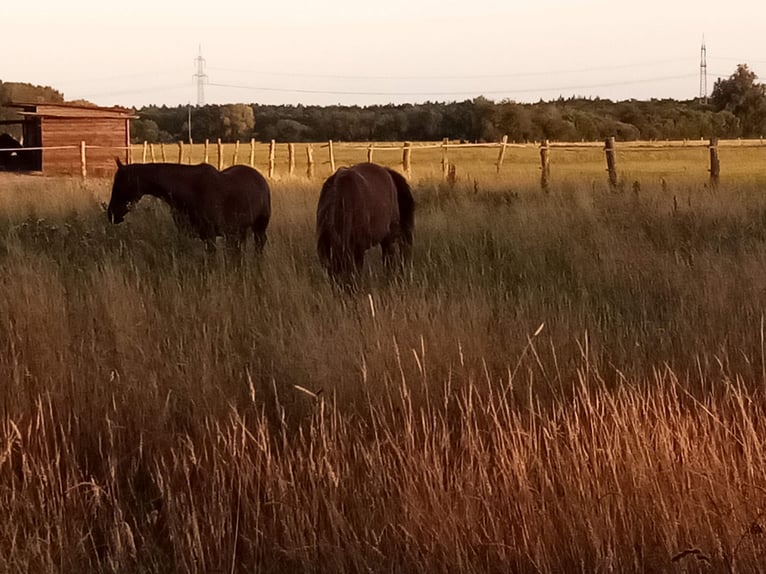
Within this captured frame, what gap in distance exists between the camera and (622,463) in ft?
9.66

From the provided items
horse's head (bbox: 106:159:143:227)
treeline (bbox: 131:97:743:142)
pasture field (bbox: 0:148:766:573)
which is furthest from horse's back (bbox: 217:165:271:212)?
treeline (bbox: 131:97:743:142)

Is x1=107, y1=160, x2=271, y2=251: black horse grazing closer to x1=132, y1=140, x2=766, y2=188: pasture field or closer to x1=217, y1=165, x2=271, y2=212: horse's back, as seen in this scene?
x1=217, y1=165, x2=271, y2=212: horse's back

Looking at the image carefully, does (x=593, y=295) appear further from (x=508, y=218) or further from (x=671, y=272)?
(x=508, y=218)

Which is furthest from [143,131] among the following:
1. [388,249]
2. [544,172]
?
[388,249]

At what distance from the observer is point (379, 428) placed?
3387 millimetres

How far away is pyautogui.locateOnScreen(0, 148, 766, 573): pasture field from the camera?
8.68ft

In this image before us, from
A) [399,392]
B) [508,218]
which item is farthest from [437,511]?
[508,218]

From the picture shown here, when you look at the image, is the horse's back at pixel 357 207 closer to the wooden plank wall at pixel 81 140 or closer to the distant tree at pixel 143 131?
the wooden plank wall at pixel 81 140

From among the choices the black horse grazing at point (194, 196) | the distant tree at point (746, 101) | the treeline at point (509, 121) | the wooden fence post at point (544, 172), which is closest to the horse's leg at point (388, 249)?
the black horse grazing at point (194, 196)

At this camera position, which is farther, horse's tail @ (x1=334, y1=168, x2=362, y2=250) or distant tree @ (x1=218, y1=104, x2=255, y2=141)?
distant tree @ (x1=218, y1=104, x2=255, y2=141)

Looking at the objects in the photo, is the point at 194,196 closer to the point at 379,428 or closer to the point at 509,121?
the point at 379,428

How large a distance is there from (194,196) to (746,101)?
68773 mm

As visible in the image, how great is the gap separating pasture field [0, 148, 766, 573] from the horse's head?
326cm

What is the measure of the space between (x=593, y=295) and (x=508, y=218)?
4.79 metres
